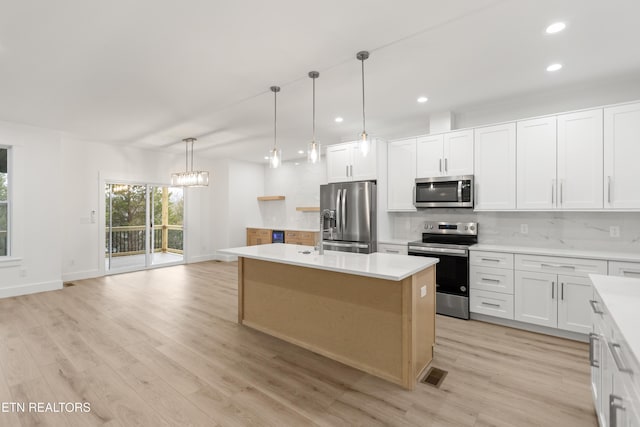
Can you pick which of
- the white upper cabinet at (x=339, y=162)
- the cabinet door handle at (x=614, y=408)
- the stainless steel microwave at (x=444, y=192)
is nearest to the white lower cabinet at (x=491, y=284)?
the stainless steel microwave at (x=444, y=192)

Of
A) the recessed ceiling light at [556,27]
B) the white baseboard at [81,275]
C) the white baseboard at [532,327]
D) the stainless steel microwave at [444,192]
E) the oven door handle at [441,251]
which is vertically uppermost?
the recessed ceiling light at [556,27]

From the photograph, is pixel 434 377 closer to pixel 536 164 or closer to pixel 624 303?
pixel 624 303

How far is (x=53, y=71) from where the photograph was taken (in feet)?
10.2

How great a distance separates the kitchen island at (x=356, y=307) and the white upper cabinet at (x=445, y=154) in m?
1.89

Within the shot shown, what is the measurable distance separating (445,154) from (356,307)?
8.75 feet

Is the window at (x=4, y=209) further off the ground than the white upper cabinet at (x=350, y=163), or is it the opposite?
the white upper cabinet at (x=350, y=163)

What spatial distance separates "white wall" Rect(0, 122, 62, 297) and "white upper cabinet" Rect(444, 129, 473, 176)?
6.39 m

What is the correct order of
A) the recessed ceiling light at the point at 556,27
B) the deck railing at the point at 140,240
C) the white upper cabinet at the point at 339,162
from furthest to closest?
the deck railing at the point at 140,240 < the white upper cabinet at the point at 339,162 < the recessed ceiling light at the point at 556,27

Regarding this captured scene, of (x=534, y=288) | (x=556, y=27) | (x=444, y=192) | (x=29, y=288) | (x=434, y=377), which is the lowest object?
(x=434, y=377)

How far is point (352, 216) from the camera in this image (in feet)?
15.4

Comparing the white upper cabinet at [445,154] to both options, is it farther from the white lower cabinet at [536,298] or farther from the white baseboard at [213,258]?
the white baseboard at [213,258]

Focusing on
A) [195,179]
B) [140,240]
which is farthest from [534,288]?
[140,240]

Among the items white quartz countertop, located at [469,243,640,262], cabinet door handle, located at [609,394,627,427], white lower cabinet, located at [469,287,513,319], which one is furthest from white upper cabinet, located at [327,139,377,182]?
cabinet door handle, located at [609,394,627,427]

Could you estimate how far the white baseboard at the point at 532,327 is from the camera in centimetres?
321
